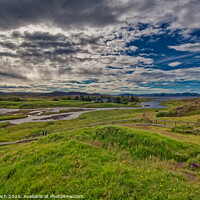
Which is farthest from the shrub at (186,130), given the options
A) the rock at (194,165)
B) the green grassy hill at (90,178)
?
the rock at (194,165)

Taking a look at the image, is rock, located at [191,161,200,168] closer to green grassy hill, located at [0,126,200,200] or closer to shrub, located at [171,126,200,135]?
green grassy hill, located at [0,126,200,200]

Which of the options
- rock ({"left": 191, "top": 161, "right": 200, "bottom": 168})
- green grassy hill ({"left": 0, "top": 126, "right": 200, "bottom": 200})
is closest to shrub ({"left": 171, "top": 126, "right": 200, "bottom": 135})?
green grassy hill ({"left": 0, "top": 126, "right": 200, "bottom": 200})

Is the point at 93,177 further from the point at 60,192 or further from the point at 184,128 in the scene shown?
the point at 184,128

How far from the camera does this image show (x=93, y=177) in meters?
6.00

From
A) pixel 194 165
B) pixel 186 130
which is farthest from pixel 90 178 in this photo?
pixel 186 130

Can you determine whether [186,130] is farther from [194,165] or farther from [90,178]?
[90,178]

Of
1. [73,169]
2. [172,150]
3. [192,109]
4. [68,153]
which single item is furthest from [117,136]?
[192,109]

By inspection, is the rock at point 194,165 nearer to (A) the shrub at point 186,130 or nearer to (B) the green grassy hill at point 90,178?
(B) the green grassy hill at point 90,178

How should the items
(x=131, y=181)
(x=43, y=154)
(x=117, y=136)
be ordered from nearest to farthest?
(x=131, y=181), (x=43, y=154), (x=117, y=136)

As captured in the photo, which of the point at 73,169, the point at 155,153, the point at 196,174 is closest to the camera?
the point at 73,169

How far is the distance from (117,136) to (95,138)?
2.56 m

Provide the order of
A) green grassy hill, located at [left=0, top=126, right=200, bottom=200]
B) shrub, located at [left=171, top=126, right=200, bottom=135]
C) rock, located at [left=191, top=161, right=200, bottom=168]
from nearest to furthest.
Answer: green grassy hill, located at [left=0, top=126, right=200, bottom=200]
rock, located at [left=191, top=161, right=200, bottom=168]
shrub, located at [left=171, top=126, right=200, bottom=135]

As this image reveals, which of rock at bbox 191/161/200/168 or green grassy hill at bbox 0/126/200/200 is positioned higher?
green grassy hill at bbox 0/126/200/200

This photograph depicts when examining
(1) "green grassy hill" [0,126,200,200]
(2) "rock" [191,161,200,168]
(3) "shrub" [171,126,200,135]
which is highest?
(1) "green grassy hill" [0,126,200,200]
